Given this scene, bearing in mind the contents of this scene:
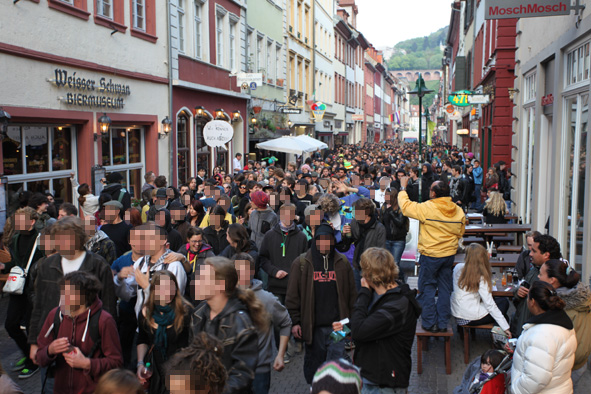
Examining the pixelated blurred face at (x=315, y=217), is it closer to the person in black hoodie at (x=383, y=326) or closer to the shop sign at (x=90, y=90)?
the person in black hoodie at (x=383, y=326)

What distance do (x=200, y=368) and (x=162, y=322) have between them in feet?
5.22

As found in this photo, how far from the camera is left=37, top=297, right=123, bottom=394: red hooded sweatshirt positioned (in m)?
4.24

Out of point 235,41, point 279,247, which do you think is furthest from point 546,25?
point 235,41

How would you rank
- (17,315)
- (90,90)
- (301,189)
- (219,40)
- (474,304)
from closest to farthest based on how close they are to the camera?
(17,315), (474,304), (301,189), (90,90), (219,40)

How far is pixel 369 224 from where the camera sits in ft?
26.4

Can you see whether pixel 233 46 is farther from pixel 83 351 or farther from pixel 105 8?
pixel 83 351

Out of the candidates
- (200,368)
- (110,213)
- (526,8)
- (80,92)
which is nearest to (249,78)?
(80,92)

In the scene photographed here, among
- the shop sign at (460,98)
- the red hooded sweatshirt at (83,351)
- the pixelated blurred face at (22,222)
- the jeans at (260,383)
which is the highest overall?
the shop sign at (460,98)

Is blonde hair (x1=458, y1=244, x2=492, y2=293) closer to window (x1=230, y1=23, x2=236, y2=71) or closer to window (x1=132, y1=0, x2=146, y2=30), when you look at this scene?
window (x1=132, y1=0, x2=146, y2=30)

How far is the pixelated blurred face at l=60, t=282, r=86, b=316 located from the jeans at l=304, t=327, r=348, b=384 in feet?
7.36

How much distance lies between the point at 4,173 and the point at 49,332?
8228 mm

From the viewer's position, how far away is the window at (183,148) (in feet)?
65.4

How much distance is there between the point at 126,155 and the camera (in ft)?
54.6

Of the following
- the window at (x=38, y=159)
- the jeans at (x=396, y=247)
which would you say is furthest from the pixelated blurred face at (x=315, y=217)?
the window at (x=38, y=159)
